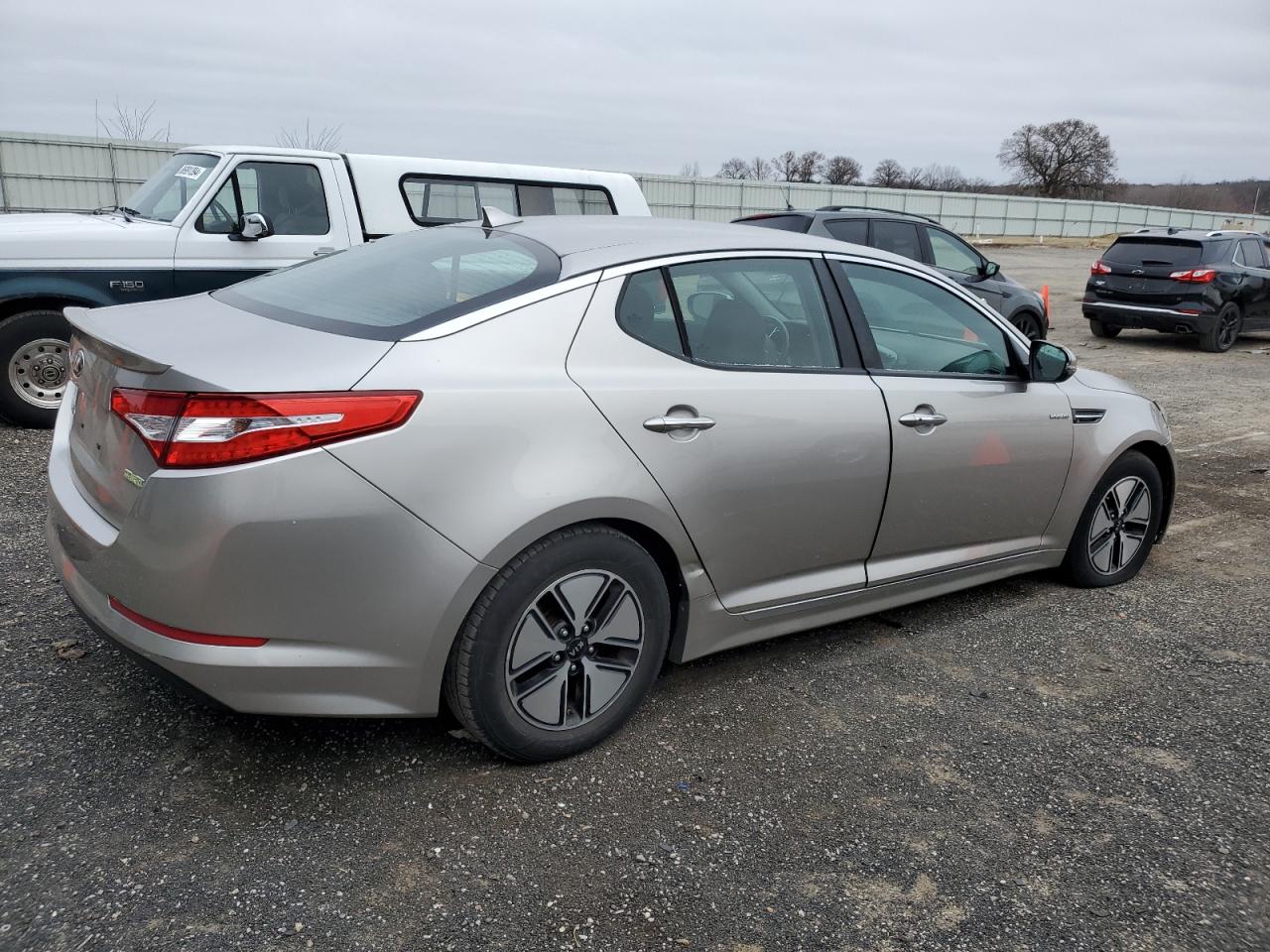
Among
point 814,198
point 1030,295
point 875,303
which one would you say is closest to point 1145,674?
point 875,303

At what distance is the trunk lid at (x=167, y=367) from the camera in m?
2.59

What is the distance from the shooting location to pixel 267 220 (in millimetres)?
7684

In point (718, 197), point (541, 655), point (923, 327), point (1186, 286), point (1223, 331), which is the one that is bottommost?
point (541, 655)

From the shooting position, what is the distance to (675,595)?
11.0 ft

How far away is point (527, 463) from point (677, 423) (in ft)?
1.77

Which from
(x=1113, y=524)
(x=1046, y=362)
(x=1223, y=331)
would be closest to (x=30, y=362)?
(x=1046, y=362)

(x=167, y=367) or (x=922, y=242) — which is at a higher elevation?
(x=922, y=242)

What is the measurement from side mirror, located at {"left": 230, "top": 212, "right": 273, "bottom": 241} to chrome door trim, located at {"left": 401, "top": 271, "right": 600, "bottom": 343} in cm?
518

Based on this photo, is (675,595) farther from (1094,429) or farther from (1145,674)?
(1094,429)

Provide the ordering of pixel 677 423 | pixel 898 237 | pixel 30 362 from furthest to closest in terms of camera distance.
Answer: pixel 898 237
pixel 30 362
pixel 677 423

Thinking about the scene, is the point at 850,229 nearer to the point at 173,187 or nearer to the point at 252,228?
the point at 252,228

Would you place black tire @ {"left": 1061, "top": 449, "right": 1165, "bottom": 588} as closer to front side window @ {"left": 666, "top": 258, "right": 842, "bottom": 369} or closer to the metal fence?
front side window @ {"left": 666, "top": 258, "right": 842, "bottom": 369}

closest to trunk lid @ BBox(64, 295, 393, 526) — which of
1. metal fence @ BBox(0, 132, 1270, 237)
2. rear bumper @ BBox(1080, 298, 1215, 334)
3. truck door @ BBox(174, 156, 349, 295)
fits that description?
truck door @ BBox(174, 156, 349, 295)

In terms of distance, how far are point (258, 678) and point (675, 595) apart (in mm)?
1303
